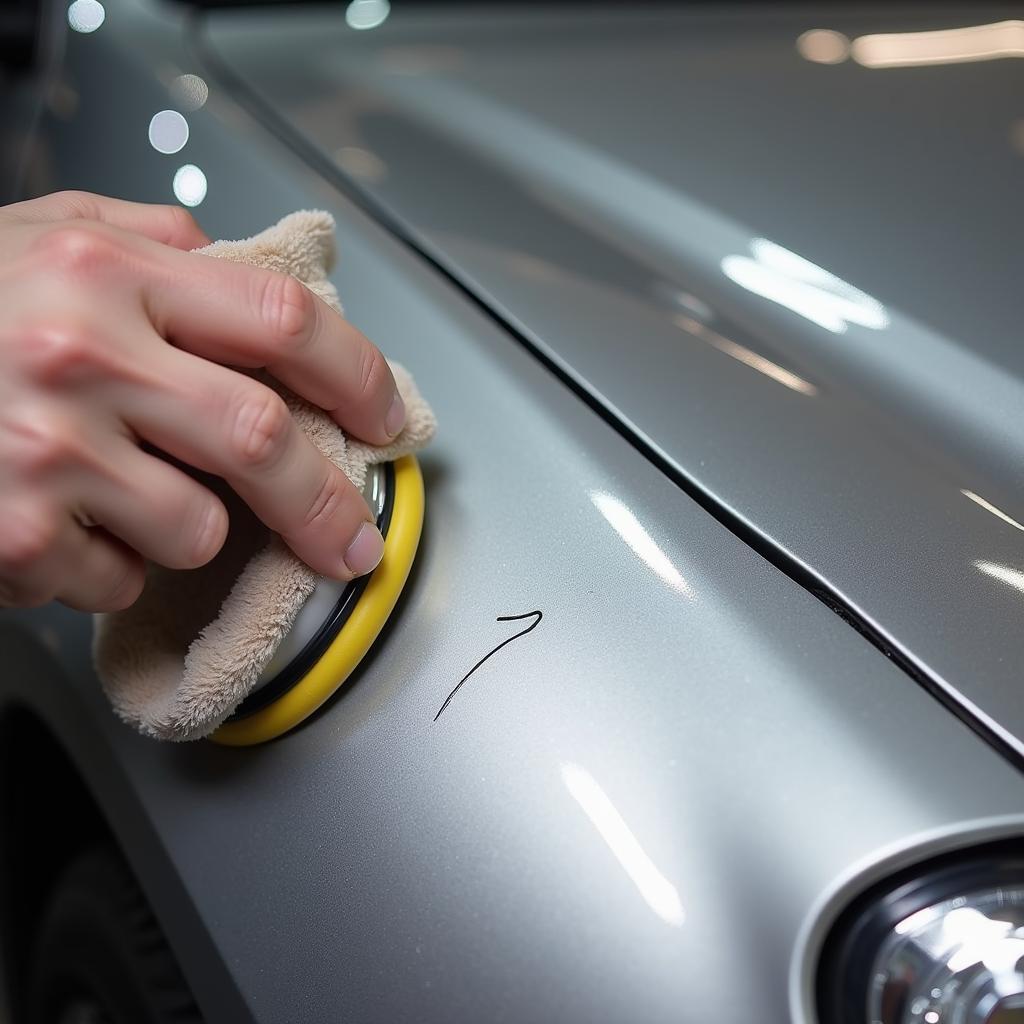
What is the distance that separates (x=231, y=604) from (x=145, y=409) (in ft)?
0.37

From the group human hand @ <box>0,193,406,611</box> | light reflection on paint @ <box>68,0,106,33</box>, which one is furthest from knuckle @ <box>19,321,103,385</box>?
light reflection on paint @ <box>68,0,106,33</box>

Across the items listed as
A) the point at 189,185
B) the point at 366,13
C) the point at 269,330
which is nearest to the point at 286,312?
the point at 269,330

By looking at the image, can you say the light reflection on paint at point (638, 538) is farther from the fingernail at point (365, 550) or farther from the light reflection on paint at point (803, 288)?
the light reflection on paint at point (803, 288)

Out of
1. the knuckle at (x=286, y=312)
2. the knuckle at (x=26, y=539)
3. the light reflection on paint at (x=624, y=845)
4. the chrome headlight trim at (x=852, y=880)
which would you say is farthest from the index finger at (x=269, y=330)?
the chrome headlight trim at (x=852, y=880)

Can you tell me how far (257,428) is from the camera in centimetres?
51

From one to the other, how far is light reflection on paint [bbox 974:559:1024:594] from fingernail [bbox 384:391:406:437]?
0.32m

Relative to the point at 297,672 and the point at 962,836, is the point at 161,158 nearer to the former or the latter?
the point at 297,672

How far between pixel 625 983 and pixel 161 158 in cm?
73

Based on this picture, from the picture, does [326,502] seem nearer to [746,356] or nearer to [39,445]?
[39,445]

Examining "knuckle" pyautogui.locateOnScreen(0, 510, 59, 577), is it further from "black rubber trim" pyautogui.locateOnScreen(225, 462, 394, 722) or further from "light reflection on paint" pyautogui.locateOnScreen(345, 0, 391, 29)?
"light reflection on paint" pyautogui.locateOnScreen(345, 0, 391, 29)

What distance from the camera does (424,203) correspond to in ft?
2.55

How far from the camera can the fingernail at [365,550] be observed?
0.55 m

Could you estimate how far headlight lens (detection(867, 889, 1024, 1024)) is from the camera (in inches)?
16.9

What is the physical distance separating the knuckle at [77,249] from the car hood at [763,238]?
0.25 m
